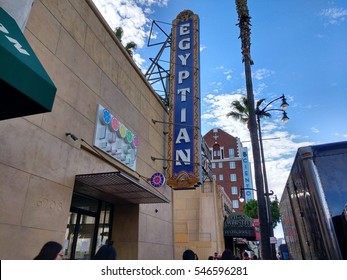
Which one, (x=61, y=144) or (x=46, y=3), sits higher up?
(x=46, y=3)

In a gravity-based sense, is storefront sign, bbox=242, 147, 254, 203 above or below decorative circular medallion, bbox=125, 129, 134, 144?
above

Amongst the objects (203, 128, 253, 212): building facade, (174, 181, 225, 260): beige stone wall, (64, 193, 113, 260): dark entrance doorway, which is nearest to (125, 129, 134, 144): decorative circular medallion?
(64, 193, 113, 260): dark entrance doorway

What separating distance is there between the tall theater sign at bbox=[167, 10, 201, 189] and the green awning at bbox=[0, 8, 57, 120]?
8541 millimetres

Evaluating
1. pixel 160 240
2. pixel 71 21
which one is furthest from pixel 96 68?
pixel 160 240

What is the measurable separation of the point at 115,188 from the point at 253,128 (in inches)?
265

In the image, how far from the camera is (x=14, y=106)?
388cm

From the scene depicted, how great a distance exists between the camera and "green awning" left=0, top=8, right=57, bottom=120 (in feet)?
11.1

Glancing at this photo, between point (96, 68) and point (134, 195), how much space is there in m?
Answer: 4.42

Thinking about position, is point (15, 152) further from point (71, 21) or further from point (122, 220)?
point (122, 220)

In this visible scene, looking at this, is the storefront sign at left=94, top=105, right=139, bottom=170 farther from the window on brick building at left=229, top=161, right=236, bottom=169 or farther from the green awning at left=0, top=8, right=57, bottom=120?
the window on brick building at left=229, top=161, right=236, bottom=169

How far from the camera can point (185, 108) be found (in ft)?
42.5

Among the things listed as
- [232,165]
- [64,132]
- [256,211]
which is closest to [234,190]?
[232,165]

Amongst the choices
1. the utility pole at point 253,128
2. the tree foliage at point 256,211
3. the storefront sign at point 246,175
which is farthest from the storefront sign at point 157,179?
the storefront sign at point 246,175

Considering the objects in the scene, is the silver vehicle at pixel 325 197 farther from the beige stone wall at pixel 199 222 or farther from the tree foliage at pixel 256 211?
the tree foliage at pixel 256 211
